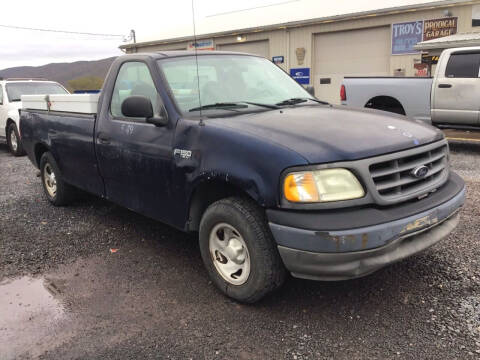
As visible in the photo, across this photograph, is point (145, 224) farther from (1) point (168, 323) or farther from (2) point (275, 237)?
(2) point (275, 237)

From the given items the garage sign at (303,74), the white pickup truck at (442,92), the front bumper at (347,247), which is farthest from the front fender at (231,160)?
the garage sign at (303,74)

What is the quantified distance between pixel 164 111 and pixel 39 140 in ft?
9.24

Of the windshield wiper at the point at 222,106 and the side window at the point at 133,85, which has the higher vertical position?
the side window at the point at 133,85

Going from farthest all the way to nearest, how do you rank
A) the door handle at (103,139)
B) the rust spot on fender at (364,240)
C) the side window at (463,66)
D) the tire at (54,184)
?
the side window at (463,66)
the tire at (54,184)
the door handle at (103,139)
the rust spot on fender at (364,240)

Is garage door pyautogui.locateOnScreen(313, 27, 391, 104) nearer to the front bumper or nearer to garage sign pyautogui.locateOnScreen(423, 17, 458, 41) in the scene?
garage sign pyautogui.locateOnScreen(423, 17, 458, 41)

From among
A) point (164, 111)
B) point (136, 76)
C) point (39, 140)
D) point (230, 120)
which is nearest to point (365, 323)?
point (230, 120)

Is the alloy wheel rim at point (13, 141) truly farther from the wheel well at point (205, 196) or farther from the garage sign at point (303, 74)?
the garage sign at point (303, 74)

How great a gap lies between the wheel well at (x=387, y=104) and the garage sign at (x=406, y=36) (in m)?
7.70

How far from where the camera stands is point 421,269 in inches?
141

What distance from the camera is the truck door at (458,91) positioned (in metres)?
8.84

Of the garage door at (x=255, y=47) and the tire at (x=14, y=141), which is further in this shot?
the garage door at (x=255, y=47)

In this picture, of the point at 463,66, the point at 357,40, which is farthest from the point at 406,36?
the point at 463,66

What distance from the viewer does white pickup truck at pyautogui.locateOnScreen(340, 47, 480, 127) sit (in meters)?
8.88

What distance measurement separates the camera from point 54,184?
577 centimetres
